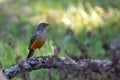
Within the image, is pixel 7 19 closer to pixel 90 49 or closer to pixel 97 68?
pixel 90 49

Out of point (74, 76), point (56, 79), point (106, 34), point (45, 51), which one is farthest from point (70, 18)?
point (74, 76)

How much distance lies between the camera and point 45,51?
283 inches

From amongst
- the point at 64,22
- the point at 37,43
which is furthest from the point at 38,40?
the point at 64,22

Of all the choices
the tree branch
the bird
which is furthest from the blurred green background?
the tree branch

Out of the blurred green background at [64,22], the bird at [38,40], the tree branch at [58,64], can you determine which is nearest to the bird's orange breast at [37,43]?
the bird at [38,40]

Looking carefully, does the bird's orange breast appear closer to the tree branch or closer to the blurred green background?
the tree branch

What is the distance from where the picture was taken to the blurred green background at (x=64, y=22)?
896 centimetres

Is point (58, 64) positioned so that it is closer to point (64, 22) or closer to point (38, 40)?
point (38, 40)

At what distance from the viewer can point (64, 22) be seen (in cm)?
1050

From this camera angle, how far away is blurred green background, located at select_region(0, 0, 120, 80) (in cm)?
896

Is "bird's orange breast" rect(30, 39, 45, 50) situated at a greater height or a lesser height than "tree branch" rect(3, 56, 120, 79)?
greater

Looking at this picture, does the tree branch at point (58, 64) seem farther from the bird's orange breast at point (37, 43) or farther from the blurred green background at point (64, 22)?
the blurred green background at point (64, 22)

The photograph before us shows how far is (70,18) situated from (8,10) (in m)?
2.03

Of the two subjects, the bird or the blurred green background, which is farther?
the blurred green background
